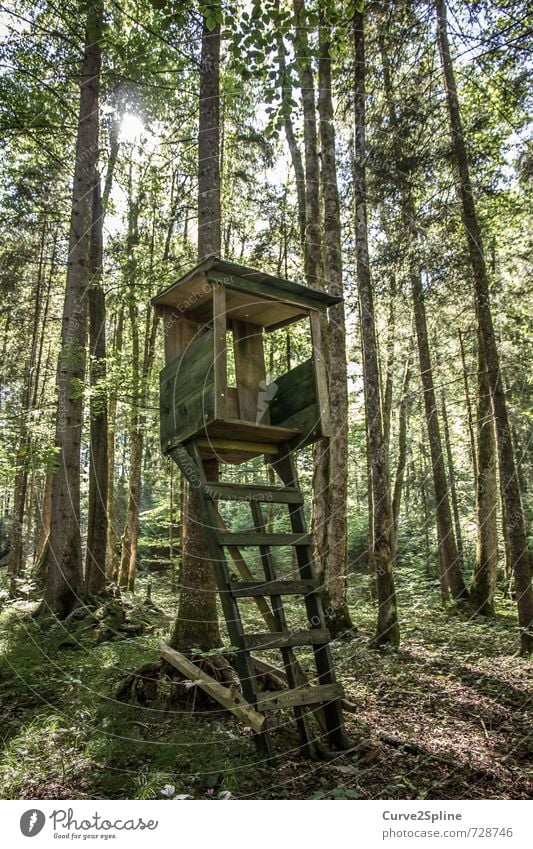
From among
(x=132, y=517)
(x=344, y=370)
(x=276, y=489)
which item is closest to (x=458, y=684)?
(x=276, y=489)

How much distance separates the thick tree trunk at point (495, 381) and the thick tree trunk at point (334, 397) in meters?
1.96

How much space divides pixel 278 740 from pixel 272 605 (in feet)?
3.26

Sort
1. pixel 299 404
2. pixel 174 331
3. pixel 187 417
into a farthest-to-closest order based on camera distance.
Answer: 1. pixel 174 331
2. pixel 299 404
3. pixel 187 417

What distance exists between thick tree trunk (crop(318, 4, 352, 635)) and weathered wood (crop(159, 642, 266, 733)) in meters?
3.66

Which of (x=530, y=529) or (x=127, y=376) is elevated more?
(x=127, y=376)

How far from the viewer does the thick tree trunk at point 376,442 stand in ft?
22.2

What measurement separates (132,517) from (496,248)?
10085 mm

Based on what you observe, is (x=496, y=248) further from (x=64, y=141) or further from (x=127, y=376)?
(x=64, y=141)

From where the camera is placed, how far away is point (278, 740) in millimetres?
3922

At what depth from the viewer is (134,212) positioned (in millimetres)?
12219

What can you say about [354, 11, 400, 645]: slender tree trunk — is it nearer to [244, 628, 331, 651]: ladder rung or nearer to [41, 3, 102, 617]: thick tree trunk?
[244, 628, 331, 651]: ladder rung

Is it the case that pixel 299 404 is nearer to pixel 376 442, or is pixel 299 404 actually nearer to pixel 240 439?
pixel 240 439

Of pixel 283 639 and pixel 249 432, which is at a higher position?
pixel 249 432

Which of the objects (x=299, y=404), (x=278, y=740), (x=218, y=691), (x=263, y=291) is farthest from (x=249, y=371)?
(x=278, y=740)
